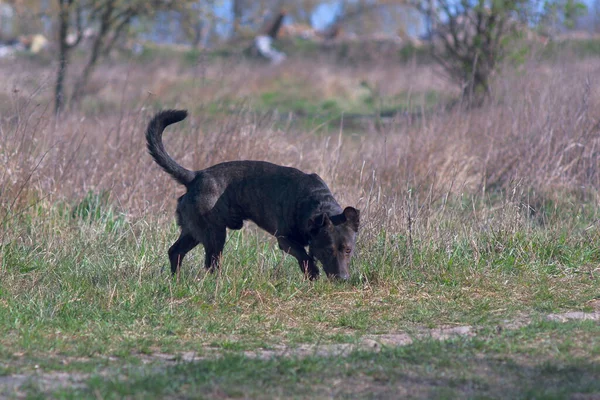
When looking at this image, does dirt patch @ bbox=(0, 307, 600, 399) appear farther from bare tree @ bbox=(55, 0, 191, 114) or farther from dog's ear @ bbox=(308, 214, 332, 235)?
bare tree @ bbox=(55, 0, 191, 114)

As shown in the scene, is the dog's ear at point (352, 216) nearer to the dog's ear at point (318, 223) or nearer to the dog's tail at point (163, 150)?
the dog's ear at point (318, 223)

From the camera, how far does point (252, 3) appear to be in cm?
4562

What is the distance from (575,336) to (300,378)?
1842 mm

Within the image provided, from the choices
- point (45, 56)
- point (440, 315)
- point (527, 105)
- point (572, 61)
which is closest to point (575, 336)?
point (440, 315)

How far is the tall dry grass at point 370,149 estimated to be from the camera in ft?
26.7

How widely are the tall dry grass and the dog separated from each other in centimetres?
142

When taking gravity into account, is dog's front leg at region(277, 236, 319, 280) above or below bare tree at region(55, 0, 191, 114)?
below

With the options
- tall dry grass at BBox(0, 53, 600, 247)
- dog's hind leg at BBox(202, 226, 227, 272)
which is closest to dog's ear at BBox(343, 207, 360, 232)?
dog's hind leg at BBox(202, 226, 227, 272)

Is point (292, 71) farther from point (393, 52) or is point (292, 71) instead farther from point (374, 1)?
point (374, 1)

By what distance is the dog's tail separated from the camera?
6.28m

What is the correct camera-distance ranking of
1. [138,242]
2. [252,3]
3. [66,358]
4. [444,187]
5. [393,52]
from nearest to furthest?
[66,358] < [138,242] < [444,187] < [393,52] < [252,3]

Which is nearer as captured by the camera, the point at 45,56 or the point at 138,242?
the point at 138,242

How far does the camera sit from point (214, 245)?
6.14 meters

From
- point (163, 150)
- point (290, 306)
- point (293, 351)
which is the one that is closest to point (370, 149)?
point (163, 150)
